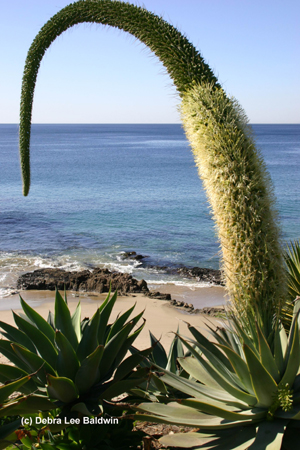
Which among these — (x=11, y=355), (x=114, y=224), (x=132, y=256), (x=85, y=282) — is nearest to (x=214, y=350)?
(x=11, y=355)

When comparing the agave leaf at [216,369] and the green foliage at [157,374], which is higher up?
the agave leaf at [216,369]

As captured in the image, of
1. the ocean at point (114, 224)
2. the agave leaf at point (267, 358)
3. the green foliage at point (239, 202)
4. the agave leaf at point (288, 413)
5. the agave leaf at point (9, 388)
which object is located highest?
the green foliage at point (239, 202)

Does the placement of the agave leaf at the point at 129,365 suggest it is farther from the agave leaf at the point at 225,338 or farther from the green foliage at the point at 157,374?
the agave leaf at the point at 225,338

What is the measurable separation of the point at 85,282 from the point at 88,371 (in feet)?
35.8

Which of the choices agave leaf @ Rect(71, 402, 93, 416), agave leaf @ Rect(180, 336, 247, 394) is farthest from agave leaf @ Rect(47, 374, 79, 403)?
agave leaf @ Rect(180, 336, 247, 394)

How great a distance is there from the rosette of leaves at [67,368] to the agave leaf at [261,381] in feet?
Result: 3.04

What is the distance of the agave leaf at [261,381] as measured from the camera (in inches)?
92.2

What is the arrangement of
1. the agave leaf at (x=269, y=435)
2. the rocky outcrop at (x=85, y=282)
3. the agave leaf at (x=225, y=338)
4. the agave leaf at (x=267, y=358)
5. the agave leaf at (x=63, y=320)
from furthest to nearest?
the rocky outcrop at (x=85, y=282) → the agave leaf at (x=63, y=320) → the agave leaf at (x=225, y=338) → the agave leaf at (x=267, y=358) → the agave leaf at (x=269, y=435)

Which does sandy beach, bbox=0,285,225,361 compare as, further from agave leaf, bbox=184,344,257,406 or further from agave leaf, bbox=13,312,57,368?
agave leaf, bbox=184,344,257,406

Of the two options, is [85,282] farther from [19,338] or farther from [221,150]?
[221,150]

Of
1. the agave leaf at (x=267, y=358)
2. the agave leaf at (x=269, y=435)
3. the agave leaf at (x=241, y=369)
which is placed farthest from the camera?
the agave leaf at (x=241, y=369)

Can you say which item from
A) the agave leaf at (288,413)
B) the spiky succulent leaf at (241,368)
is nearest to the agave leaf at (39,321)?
the spiky succulent leaf at (241,368)

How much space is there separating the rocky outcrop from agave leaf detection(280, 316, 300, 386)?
1036cm

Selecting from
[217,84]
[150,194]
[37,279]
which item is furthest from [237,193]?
[150,194]
